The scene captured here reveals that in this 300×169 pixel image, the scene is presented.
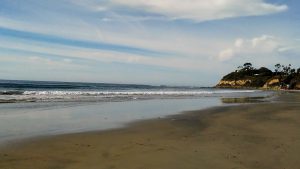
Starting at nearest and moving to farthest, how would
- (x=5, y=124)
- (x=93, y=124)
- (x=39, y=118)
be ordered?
1. (x=5, y=124)
2. (x=93, y=124)
3. (x=39, y=118)

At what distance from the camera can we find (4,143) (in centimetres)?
875

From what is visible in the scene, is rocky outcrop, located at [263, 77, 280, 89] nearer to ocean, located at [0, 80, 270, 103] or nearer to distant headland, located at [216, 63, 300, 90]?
distant headland, located at [216, 63, 300, 90]

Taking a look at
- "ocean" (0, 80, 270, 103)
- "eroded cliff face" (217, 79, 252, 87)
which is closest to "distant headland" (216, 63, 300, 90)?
"eroded cliff face" (217, 79, 252, 87)

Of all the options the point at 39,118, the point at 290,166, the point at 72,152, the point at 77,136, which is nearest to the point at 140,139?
the point at 77,136

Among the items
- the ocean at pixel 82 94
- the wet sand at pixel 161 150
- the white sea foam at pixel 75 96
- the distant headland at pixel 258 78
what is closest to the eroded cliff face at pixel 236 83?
the distant headland at pixel 258 78

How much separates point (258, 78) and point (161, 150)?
428 feet

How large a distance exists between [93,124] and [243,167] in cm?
698

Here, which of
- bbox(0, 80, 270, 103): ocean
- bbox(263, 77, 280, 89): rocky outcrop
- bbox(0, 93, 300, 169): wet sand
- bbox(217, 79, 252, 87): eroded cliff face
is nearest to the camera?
bbox(0, 93, 300, 169): wet sand

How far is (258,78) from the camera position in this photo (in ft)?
435

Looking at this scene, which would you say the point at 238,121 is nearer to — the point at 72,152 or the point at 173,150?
the point at 173,150

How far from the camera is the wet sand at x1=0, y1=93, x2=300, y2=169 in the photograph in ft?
23.2

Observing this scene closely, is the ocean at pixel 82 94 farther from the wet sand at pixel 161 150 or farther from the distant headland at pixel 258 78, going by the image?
the distant headland at pixel 258 78

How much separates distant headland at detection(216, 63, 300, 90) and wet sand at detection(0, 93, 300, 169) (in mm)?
→ 92490

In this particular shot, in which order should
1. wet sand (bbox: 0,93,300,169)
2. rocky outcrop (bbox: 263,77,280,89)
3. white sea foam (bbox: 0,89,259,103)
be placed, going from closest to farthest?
wet sand (bbox: 0,93,300,169), white sea foam (bbox: 0,89,259,103), rocky outcrop (bbox: 263,77,280,89)
